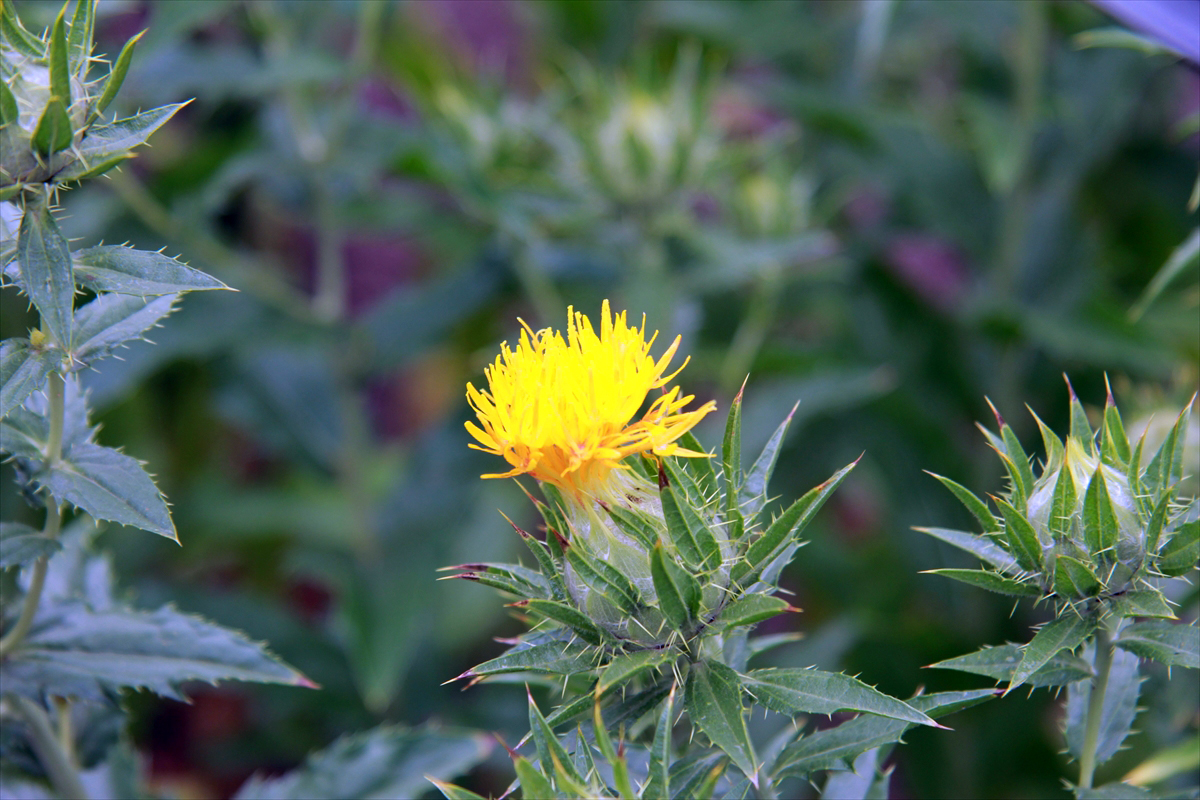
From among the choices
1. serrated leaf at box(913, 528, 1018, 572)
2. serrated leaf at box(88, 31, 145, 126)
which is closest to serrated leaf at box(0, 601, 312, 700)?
serrated leaf at box(88, 31, 145, 126)

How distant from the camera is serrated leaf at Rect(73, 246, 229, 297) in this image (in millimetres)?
795

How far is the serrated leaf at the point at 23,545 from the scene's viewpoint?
0.91 meters

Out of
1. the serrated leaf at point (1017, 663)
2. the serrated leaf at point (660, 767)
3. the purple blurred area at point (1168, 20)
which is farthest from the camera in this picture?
the purple blurred area at point (1168, 20)

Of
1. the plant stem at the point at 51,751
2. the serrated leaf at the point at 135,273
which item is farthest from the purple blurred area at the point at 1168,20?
the plant stem at the point at 51,751

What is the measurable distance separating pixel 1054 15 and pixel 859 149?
0.56 metres

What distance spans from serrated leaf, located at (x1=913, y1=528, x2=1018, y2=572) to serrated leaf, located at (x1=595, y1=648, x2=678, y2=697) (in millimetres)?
253

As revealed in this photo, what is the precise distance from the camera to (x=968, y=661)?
2.72ft

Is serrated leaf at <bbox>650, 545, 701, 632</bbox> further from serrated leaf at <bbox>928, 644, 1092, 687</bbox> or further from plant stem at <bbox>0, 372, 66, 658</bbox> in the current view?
plant stem at <bbox>0, 372, 66, 658</bbox>

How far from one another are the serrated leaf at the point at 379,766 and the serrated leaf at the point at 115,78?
79 centimetres

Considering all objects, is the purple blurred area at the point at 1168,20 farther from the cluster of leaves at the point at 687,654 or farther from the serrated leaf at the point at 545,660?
Answer: the serrated leaf at the point at 545,660

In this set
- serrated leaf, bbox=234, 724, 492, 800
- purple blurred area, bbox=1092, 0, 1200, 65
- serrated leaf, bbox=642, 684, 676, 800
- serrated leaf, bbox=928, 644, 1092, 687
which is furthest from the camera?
serrated leaf, bbox=234, 724, 492, 800

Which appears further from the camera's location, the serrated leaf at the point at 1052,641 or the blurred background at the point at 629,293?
the blurred background at the point at 629,293

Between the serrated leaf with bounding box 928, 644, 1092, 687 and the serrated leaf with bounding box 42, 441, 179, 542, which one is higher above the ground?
the serrated leaf with bounding box 42, 441, 179, 542

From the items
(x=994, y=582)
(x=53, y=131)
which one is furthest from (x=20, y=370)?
(x=994, y=582)
